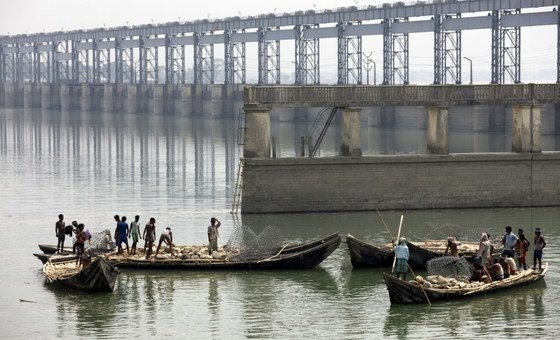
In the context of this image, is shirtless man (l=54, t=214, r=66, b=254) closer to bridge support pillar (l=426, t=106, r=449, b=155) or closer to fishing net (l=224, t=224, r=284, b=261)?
fishing net (l=224, t=224, r=284, b=261)

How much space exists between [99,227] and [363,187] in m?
10.5

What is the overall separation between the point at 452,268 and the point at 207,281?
7049mm

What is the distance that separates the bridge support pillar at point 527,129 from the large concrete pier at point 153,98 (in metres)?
98.1

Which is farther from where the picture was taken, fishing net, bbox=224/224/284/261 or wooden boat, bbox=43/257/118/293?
fishing net, bbox=224/224/284/261

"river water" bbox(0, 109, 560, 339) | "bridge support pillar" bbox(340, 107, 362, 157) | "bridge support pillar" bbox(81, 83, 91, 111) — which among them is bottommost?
"river water" bbox(0, 109, 560, 339)

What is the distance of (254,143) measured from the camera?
170ft

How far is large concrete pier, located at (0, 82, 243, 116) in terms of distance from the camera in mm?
155750

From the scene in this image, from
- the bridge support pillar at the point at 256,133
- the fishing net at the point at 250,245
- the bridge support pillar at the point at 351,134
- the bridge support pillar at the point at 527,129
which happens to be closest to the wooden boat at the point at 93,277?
the fishing net at the point at 250,245

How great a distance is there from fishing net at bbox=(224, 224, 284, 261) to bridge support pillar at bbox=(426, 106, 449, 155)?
12.5m

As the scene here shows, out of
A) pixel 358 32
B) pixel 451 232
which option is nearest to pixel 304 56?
pixel 358 32

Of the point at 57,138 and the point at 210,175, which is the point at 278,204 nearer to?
the point at 210,175

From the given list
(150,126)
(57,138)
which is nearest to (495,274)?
(57,138)

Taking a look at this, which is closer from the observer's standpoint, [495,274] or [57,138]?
[495,274]

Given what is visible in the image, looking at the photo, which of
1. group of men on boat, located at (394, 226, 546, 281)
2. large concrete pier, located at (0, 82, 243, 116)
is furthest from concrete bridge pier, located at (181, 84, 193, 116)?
group of men on boat, located at (394, 226, 546, 281)
